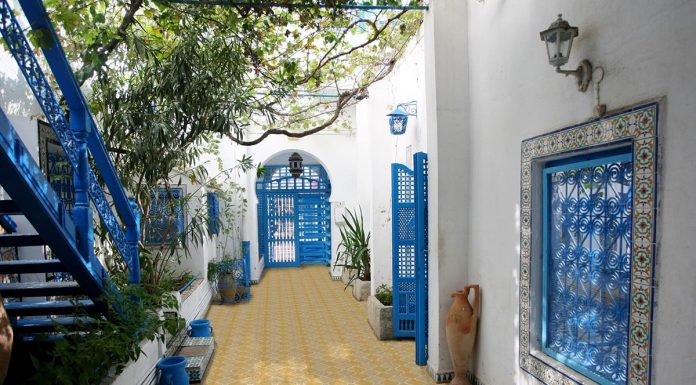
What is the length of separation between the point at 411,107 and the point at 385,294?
2.52 meters

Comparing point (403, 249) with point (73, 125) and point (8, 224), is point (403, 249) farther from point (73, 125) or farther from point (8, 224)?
point (8, 224)

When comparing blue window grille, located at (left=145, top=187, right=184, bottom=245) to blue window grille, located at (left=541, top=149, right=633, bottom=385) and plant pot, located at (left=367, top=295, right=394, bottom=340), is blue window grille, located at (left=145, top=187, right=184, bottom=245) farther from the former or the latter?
blue window grille, located at (left=541, top=149, right=633, bottom=385)

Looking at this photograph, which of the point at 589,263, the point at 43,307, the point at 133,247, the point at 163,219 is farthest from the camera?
the point at 163,219

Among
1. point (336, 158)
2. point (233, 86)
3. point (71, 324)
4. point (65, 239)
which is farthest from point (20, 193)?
point (336, 158)

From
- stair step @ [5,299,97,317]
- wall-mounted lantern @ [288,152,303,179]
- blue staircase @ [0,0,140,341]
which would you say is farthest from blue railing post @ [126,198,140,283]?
wall-mounted lantern @ [288,152,303,179]

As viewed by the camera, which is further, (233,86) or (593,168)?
(233,86)

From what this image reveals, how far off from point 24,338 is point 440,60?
397 centimetres

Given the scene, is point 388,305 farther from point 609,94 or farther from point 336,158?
point 336,158

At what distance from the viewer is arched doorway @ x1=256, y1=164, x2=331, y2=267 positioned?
1080cm

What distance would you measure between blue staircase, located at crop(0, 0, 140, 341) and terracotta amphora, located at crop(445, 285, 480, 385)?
2.65m

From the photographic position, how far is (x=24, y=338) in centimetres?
314

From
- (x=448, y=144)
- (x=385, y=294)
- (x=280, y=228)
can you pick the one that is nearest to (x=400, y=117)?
(x=448, y=144)

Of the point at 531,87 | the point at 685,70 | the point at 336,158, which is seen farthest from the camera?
the point at 336,158

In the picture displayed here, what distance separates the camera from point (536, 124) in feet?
9.38
